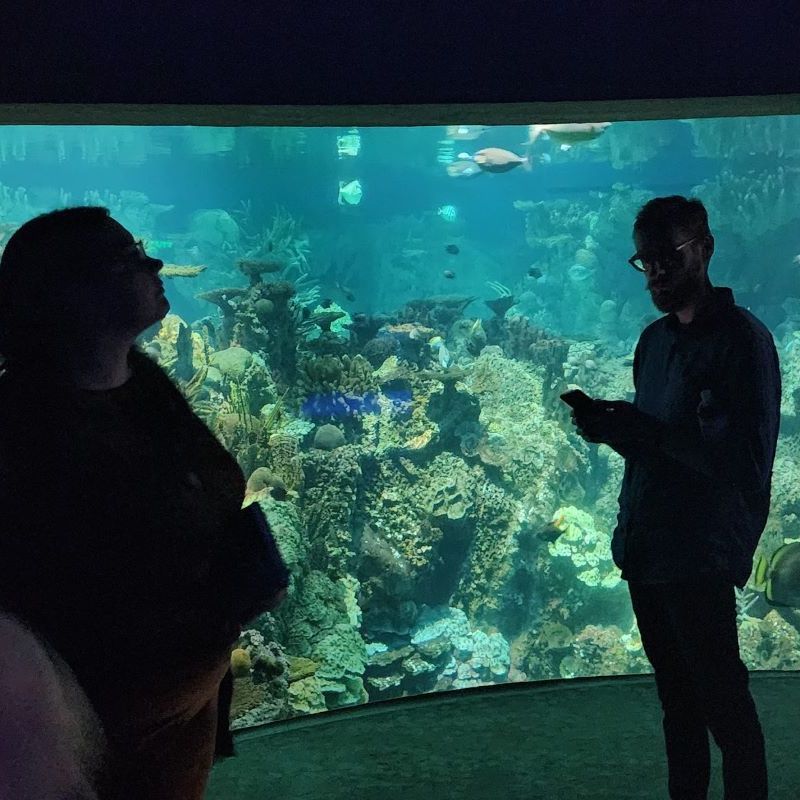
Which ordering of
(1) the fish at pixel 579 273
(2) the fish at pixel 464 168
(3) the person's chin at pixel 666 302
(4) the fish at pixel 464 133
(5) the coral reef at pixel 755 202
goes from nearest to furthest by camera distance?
(3) the person's chin at pixel 666 302, (5) the coral reef at pixel 755 202, (1) the fish at pixel 579 273, (2) the fish at pixel 464 168, (4) the fish at pixel 464 133

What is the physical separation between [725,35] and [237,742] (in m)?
3.23

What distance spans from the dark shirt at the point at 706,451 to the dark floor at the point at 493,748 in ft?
3.77

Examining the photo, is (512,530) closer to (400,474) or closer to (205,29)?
(400,474)

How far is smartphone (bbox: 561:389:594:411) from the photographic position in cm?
192

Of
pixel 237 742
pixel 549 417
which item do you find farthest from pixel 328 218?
pixel 237 742

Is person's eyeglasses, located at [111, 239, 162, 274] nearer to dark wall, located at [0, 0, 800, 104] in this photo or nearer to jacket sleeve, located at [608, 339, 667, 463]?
dark wall, located at [0, 0, 800, 104]

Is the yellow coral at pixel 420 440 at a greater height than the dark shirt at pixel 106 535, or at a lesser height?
lesser

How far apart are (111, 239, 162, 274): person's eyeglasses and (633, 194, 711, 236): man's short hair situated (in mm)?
1379

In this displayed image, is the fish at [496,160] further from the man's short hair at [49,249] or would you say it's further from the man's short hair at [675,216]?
the man's short hair at [49,249]

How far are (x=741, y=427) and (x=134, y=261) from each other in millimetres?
1554

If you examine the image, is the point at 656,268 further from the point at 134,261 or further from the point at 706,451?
the point at 134,261

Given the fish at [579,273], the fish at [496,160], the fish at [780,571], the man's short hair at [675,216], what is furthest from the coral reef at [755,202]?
the man's short hair at [675,216]

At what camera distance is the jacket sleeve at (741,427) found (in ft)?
5.91

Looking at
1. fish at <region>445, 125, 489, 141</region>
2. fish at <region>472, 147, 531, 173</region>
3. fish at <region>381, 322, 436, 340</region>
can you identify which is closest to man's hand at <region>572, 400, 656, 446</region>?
fish at <region>381, 322, 436, 340</region>
